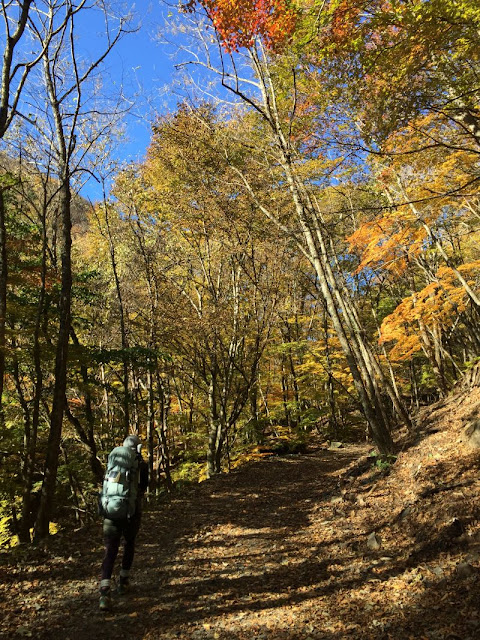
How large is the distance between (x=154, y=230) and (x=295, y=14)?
773 cm

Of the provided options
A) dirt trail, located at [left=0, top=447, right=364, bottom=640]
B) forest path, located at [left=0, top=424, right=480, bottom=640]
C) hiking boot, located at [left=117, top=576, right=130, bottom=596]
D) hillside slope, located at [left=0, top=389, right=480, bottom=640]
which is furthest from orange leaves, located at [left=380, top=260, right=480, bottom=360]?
hiking boot, located at [left=117, top=576, right=130, bottom=596]

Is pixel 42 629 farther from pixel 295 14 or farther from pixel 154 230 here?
pixel 154 230

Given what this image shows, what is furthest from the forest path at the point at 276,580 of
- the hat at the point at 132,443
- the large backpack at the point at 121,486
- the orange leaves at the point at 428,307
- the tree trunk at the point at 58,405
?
the orange leaves at the point at 428,307

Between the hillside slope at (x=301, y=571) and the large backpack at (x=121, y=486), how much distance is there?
0.94 m

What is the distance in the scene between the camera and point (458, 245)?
1706 cm

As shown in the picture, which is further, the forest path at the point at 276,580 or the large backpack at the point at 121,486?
the large backpack at the point at 121,486

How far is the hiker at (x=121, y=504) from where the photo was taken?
371cm

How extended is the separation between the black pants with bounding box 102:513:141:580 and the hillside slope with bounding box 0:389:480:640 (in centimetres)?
40

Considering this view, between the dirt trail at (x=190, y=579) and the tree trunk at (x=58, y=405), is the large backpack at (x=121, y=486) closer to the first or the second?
the dirt trail at (x=190, y=579)

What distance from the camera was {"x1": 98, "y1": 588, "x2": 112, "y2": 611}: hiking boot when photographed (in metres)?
3.65

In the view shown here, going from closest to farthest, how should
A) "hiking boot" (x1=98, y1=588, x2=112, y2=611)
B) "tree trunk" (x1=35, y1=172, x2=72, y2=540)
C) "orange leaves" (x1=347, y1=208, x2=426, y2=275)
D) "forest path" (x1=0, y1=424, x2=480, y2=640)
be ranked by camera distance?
1. "forest path" (x1=0, y1=424, x2=480, y2=640)
2. "hiking boot" (x1=98, y1=588, x2=112, y2=611)
3. "tree trunk" (x1=35, y1=172, x2=72, y2=540)
4. "orange leaves" (x1=347, y1=208, x2=426, y2=275)

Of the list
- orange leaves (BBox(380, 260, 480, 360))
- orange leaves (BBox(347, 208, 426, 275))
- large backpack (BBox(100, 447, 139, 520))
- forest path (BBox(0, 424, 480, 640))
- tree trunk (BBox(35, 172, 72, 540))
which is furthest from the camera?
orange leaves (BBox(380, 260, 480, 360))

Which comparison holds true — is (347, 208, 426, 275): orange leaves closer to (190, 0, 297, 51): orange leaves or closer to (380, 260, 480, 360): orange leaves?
(380, 260, 480, 360): orange leaves

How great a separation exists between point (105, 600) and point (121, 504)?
89 cm
